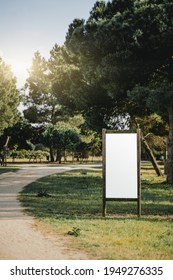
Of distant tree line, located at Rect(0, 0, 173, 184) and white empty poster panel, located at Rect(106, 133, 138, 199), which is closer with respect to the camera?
white empty poster panel, located at Rect(106, 133, 138, 199)

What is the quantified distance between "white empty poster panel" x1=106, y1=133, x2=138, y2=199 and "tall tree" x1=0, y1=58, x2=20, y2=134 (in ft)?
111

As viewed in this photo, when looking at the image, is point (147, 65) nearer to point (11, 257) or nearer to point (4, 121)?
point (11, 257)

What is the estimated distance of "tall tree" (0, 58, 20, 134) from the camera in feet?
142

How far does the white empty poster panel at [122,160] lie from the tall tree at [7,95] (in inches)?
1337

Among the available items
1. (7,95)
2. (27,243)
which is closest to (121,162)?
(27,243)

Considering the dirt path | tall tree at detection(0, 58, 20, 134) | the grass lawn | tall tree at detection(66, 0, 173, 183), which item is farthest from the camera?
tall tree at detection(0, 58, 20, 134)

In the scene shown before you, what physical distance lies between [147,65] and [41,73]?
44811mm

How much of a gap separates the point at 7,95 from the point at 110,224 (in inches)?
1444

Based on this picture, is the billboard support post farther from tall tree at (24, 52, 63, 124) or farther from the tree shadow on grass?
tall tree at (24, 52, 63, 124)

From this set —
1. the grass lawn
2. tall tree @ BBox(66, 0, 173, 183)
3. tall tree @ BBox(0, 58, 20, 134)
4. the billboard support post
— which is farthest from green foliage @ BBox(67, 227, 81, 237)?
tall tree @ BBox(0, 58, 20, 134)

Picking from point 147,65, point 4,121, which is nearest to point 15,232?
point 147,65

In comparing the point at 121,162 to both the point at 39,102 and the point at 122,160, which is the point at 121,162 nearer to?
the point at 122,160

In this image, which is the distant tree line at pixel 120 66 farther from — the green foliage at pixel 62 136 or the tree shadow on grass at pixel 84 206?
the green foliage at pixel 62 136

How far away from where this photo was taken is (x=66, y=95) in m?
26.5
